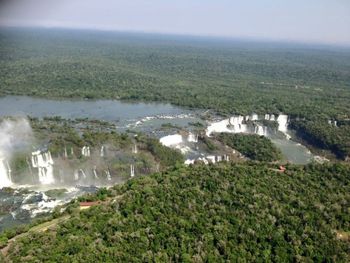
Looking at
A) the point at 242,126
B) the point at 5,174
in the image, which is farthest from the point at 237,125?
the point at 5,174

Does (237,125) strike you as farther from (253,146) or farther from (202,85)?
(202,85)

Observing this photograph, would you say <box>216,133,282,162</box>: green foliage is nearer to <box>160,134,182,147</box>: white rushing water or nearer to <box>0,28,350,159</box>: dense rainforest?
<box>160,134,182,147</box>: white rushing water

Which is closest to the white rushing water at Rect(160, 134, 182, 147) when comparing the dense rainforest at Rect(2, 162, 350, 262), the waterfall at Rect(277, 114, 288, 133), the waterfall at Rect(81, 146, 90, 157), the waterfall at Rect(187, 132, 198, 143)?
the waterfall at Rect(187, 132, 198, 143)

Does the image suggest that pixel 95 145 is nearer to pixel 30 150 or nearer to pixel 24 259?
pixel 30 150

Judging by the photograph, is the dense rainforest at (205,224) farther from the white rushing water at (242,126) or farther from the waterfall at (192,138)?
the white rushing water at (242,126)

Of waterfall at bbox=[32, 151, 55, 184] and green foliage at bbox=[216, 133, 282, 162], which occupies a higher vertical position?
waterfall at bbox=[32, 151, 55, 184]

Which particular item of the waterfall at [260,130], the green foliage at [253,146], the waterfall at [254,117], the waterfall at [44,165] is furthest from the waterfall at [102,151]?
the waterfall at [254,117]

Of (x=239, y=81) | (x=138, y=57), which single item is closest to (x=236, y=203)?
(x=239, y=81)
